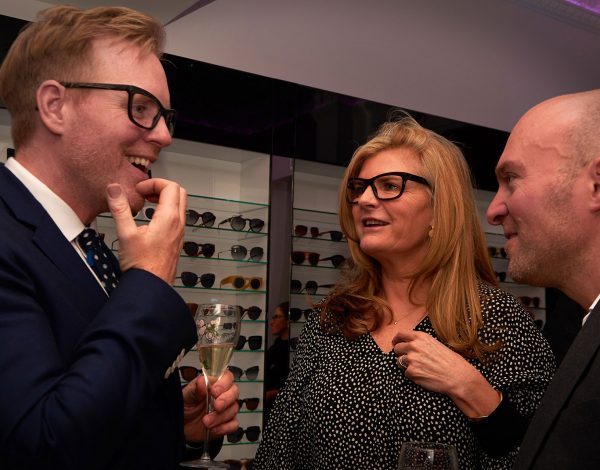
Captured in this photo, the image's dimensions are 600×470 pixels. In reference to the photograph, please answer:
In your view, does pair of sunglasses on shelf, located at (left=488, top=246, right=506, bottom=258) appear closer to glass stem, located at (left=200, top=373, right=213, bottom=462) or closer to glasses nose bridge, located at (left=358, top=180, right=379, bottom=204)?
glasses nose bridge, located at (left=358, top=180, right=379, bottom=204)

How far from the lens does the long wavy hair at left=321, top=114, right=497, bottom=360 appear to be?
2.50m

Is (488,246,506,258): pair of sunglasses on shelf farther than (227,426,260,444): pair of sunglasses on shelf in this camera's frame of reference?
Yes

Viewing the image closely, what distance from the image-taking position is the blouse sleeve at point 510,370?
218 cm

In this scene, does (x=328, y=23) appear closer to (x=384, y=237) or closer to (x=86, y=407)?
(x=384, y=237)

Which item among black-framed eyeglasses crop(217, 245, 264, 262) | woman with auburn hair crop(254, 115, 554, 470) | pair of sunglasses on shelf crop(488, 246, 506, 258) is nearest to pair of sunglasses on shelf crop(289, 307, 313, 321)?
black-framed eyeglasses crop(217, 245, 264, 262)

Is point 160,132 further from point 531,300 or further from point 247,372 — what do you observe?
point 531,300

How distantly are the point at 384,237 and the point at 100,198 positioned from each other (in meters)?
1.31

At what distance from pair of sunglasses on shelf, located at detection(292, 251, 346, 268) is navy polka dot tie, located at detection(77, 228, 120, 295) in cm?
281

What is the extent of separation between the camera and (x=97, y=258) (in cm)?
161

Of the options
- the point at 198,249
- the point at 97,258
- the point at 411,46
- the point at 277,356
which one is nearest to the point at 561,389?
the point at 97,258

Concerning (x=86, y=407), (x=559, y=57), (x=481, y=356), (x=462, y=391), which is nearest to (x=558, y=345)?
(x=481, y=356)

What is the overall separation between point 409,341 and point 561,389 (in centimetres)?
97

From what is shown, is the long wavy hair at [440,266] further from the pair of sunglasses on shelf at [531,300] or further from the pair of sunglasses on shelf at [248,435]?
the pair of sunglasses on shelf at [531,300]

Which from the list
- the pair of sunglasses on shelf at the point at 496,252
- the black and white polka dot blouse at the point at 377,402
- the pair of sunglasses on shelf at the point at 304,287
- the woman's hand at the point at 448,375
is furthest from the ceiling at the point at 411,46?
the woman's hand at the point at 448,375
